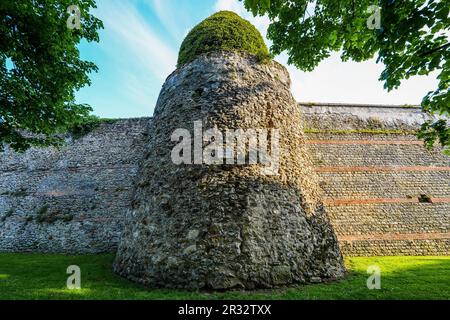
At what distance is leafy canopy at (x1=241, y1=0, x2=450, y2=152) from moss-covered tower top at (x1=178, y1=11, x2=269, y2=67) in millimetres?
2439

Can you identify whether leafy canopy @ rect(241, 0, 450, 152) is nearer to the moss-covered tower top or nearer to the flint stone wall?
the moss-covered tower top

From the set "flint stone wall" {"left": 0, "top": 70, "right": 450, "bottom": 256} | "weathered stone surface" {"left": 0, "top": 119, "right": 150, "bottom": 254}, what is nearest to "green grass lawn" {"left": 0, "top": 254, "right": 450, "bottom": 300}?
"flint stone wall" {"left": 0, "top": 70, "right": 450, "bottom": 256}

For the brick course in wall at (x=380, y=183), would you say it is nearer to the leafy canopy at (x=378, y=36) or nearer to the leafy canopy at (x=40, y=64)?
the leafy canopy at (x=378, y=36)

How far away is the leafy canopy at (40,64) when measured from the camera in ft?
20.9

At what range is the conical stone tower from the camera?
20.8ft

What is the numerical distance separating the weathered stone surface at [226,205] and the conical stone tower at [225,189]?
0.09 ft

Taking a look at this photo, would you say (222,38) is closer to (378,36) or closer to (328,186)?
(378,36)

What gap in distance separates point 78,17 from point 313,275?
29.4ft

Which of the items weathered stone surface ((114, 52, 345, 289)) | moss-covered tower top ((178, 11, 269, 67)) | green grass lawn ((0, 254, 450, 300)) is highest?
moss-covered tower top ((178, 11, 269, 67))

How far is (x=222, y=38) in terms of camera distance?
361 inches

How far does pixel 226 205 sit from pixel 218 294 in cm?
200

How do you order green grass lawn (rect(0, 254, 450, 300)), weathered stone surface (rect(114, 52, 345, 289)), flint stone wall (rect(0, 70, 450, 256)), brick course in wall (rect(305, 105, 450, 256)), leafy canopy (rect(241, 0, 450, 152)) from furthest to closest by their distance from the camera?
flint stone wall (rect(0, 70, 450, 256)) < brick course in wall (rect(305, 105, 450, 256)) < weathered stone surface (rect(114, 52, 345, 289)) < green grass lawn (rect(0, 254, 450, 300)) < leafy canopy (rect(241, 0, 450, 152))

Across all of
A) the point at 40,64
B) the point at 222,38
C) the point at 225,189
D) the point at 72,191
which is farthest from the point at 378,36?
the point at 72,191

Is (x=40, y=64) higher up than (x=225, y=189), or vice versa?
(x=40, y=64)
